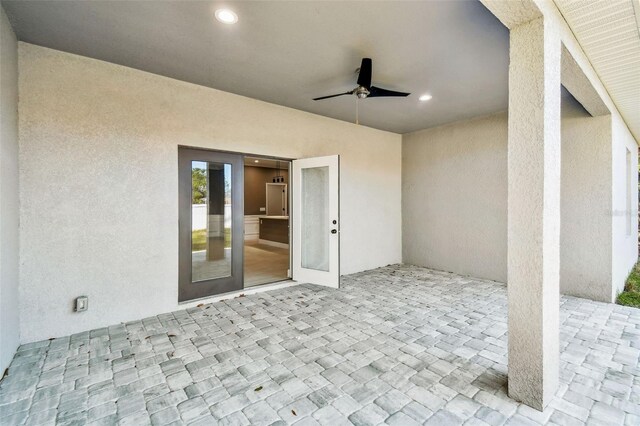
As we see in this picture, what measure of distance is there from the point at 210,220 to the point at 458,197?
463cm

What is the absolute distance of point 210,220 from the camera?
13.9ft

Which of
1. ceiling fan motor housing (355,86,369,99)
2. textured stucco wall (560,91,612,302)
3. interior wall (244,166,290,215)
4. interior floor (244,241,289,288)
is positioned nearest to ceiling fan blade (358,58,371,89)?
ceiling fan motor housing (355,86,369,99)

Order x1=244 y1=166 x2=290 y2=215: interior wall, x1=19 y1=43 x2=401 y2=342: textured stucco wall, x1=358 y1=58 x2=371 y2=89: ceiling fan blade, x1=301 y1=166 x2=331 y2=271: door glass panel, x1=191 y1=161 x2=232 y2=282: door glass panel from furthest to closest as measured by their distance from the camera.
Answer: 1. x1=244 y1=166 x2=290 y2=215: interior wall
2. x1=301 y1=166 x2=331 y2=271: door glass panel
3. x1=191 y1=161 x2=232 y2=282: door glass panel
4. x1=358 y1=58 x2=371 y2=89: ceiling fan blade
5. x1=19 y1=43 x2=401 y2=342: textured stucco wall

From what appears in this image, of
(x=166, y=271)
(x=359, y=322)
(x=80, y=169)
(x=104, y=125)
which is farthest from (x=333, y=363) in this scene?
(x=104, y=125)

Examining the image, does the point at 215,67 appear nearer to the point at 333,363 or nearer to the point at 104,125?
the point at 104,125

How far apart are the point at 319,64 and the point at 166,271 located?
318cm

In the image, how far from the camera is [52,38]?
2889 millimetres

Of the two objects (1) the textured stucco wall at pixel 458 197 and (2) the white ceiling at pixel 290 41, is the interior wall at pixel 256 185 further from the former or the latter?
(2) the white ceiling at pixel 290 41

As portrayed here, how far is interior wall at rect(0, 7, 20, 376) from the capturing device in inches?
95.7

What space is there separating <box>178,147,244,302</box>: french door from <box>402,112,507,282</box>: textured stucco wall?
391cm

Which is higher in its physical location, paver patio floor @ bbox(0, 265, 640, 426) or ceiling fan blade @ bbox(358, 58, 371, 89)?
ceiling fan blade @ bbox(358, 58, 371, 89)

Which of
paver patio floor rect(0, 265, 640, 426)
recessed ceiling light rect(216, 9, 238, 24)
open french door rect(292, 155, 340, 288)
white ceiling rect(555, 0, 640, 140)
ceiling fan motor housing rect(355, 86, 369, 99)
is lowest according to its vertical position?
paver patio floor rect(0, 265, 640, 426)

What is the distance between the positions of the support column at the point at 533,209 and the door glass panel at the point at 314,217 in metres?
3.21

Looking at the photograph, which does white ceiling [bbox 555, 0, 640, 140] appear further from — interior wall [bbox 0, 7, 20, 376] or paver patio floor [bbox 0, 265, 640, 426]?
interior wall [bbox 0, 7, 20, 376]
